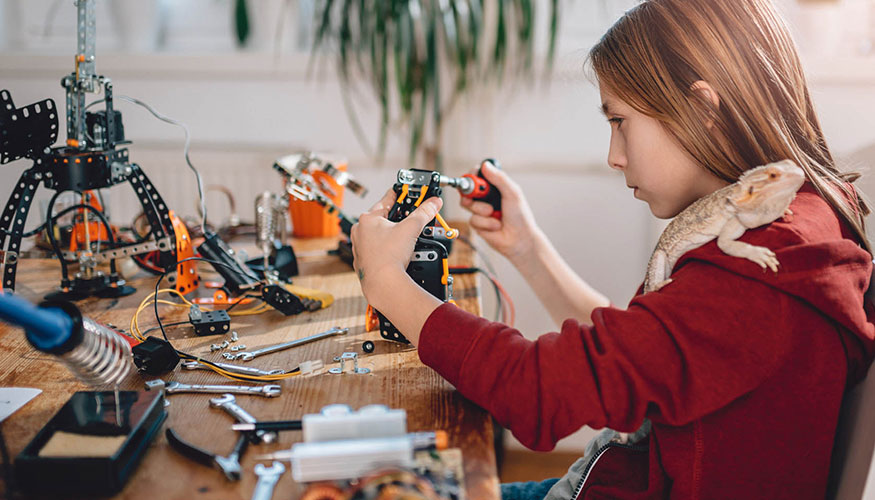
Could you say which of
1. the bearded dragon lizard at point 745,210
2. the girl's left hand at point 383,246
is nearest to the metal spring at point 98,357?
the girl's left hand at point 383,246

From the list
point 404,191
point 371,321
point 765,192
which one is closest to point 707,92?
point 765,192

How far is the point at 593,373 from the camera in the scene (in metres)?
0.74

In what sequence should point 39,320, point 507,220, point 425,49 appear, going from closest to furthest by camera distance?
point 39,320
point 507,220
point 425,49

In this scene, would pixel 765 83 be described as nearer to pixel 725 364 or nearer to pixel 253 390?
pixel 725 364

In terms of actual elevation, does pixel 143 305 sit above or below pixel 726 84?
below

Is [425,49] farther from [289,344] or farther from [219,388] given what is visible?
[219,388]

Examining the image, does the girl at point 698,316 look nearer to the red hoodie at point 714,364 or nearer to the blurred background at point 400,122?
the red hoodie at point 714,364

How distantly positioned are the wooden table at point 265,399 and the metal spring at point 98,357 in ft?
0.17

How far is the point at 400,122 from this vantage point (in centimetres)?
224

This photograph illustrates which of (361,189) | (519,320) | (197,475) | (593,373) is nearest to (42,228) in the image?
(361,189)

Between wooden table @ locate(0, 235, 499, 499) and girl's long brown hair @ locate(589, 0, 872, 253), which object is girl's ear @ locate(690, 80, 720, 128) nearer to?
girl's long brown hair @ locate(589, 0, 872, 253)

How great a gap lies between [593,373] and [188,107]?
1893 millimetres

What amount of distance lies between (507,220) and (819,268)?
0.68 m

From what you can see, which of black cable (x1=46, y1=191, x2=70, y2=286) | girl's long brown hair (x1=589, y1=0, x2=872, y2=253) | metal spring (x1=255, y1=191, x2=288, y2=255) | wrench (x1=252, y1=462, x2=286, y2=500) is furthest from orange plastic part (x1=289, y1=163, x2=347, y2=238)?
wrench (x1=252, y1=462, x2=286, y2=500)
